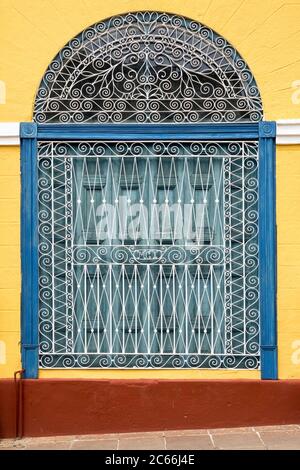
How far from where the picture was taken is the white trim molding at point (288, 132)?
20.0ft

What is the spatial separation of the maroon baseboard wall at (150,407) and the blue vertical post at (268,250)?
9.7 inches

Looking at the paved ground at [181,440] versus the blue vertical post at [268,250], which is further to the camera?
the blue vertical post at [268,250]

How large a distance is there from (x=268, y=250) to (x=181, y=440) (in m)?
1.70

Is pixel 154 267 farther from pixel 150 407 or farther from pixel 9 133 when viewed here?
pixel 9 133

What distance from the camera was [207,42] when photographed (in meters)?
6.19

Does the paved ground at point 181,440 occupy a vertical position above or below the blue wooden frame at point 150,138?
below

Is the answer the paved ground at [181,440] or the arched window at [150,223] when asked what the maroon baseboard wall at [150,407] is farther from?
the arched window at [150,223]

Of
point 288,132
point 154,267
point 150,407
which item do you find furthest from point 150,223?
point 150,407

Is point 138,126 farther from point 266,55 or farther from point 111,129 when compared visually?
point 266,55

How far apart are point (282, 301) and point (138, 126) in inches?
74.5

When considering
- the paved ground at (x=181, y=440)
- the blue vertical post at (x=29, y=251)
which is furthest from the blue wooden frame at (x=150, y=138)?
the paved ground at (x=181, y=440)

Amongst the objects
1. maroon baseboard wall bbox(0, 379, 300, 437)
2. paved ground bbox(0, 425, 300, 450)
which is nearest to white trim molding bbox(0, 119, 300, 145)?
maroon baseboard wall bbox(0, 379, 300, 437)

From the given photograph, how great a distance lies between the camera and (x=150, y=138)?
6188 millimetres

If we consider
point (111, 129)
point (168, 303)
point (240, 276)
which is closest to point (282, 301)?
point (240, 276)
